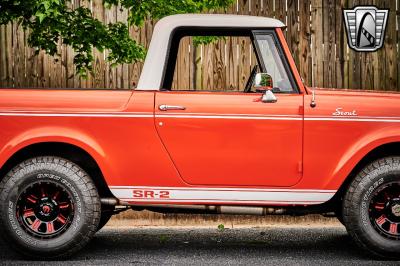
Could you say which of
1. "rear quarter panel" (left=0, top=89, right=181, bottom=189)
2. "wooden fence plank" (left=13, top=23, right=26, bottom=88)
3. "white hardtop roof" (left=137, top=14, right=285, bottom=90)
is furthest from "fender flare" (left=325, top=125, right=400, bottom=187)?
"wooden fence plank" (left=13, top=23, right=26, bottom=88)

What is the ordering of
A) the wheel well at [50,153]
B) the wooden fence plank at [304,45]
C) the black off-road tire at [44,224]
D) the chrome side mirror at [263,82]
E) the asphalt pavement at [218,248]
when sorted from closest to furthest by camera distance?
the chrome side mirror at [263,82] < the black off-road tire at [44,224] < the asphalt pavement at [218,248] < the wheel well at [50,153] < the wooden fence plank at [304,45]

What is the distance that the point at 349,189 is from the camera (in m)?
5.70

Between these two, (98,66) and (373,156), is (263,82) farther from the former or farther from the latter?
(98,66)

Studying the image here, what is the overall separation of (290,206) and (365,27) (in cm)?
434

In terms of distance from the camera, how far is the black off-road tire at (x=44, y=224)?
561cm

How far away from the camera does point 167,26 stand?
5.89m

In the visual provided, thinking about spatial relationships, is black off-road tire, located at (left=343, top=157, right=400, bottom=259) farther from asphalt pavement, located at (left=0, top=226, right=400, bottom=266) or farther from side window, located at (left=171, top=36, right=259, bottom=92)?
side window, located at (left=171, top=36, right=259, bottom=92)

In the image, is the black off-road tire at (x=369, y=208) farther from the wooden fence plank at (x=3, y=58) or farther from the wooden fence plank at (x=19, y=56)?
the wooden fence plank at (x=3, y=58)

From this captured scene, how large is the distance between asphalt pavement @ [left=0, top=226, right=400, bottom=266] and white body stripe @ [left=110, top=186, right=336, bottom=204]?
18.0 inches

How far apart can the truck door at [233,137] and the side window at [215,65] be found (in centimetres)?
354

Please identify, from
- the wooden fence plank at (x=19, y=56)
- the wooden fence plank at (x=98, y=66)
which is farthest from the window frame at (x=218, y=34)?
the wooden fence plank at (x=19, y=56)

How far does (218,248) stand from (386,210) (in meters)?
1.46

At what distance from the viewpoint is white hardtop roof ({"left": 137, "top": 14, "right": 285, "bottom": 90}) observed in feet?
19.0

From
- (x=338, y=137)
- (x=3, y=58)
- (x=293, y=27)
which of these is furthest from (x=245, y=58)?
(x=338, y=137)
